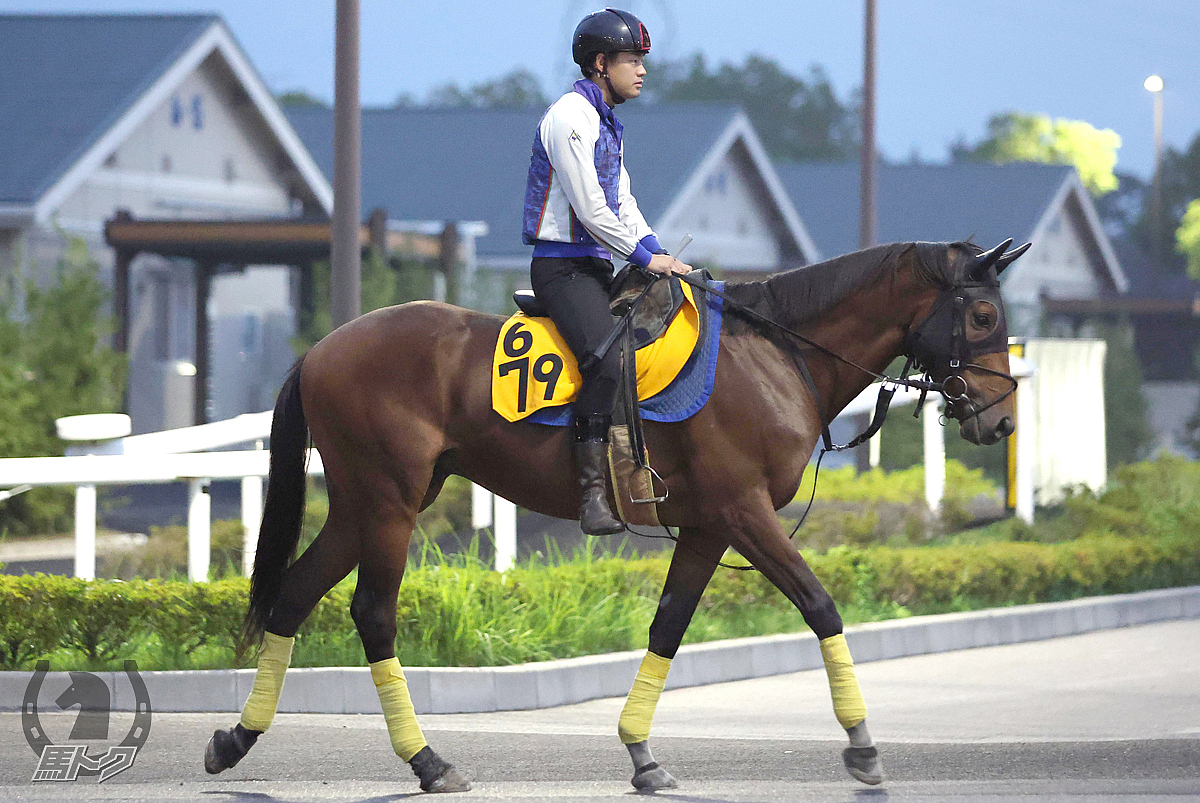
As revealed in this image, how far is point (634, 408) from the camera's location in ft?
22.6

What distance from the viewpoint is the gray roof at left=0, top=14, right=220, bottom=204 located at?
25.6 meters

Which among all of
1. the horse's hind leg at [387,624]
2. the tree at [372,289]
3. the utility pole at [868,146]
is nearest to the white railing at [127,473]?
the horse's hind leg at [387,624]

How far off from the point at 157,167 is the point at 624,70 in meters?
23.0

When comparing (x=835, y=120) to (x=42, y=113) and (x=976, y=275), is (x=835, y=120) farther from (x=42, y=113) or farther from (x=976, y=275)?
(x=976, y=275)

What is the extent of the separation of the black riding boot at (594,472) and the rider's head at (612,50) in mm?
1414

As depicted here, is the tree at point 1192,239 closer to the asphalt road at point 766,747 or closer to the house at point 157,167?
the house at point 157,167

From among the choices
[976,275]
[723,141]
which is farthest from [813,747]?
[723,141]

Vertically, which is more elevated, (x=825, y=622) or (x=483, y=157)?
(x=483, y=157)

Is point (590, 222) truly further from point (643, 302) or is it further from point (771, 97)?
point (771, 97)

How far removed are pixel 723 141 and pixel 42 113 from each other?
16.8 metres

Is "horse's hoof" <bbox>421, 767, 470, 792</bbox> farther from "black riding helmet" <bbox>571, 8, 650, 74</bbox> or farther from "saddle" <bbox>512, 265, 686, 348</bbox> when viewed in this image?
→ "black riding helmet" <bbox>571, 8, 650, 74</bbox>

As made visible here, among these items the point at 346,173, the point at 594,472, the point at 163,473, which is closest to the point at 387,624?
the point at 594,472

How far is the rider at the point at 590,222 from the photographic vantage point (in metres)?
6.88

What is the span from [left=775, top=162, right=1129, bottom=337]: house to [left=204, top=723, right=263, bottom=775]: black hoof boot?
4132 cm
